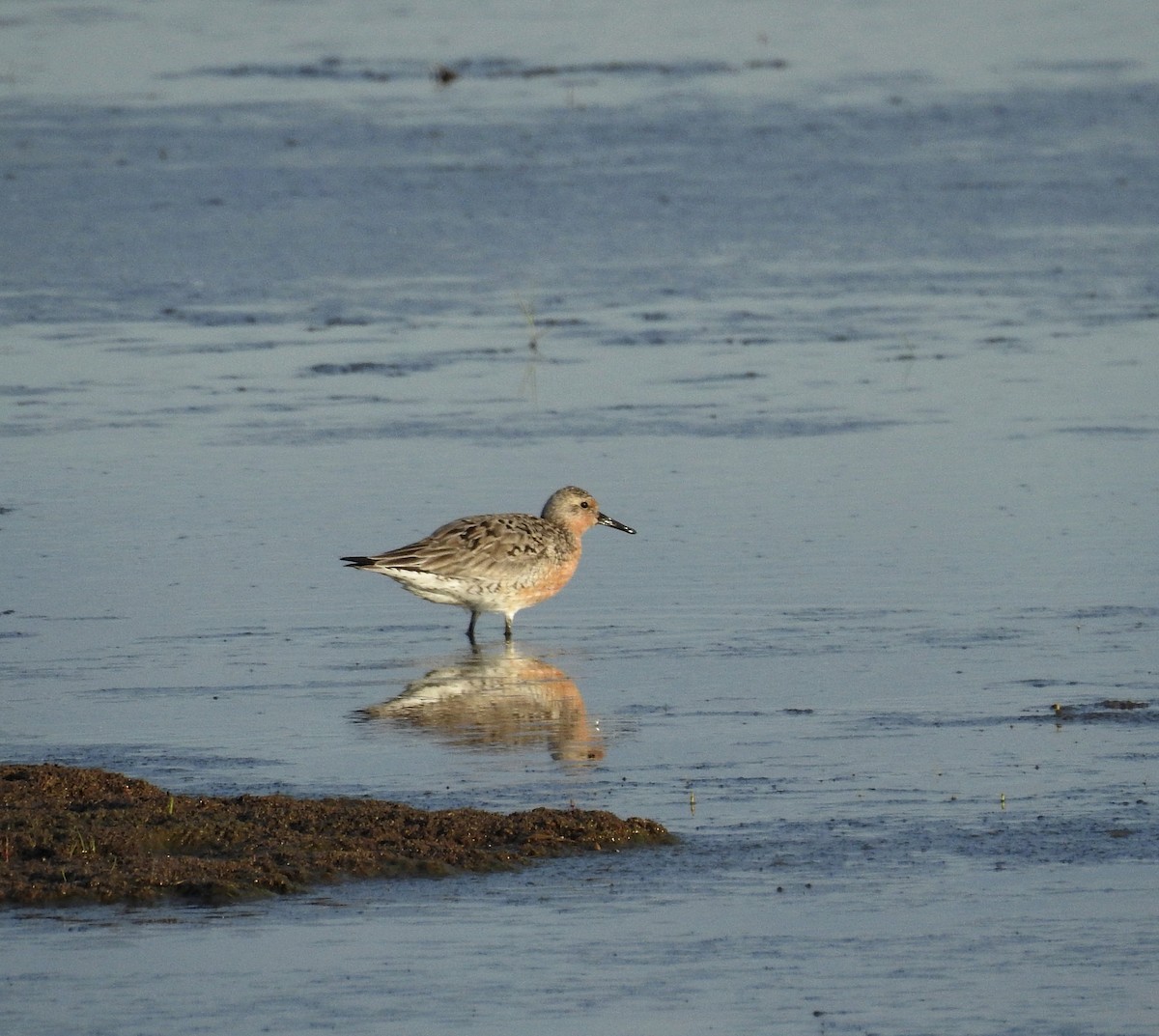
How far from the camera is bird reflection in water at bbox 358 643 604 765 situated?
9.27 metres

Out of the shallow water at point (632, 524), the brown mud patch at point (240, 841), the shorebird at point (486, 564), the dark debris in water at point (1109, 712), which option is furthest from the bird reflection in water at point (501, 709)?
the dark debris in water at point (1109, 712)

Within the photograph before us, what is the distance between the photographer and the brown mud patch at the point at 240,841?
24.2 ft

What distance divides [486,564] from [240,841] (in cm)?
405

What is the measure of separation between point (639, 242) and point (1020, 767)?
12859mm

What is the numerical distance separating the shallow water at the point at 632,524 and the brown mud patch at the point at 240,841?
0.45ft

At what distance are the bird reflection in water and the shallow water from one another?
0.04 m

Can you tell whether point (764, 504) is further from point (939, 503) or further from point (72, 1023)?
point (72, 1023)

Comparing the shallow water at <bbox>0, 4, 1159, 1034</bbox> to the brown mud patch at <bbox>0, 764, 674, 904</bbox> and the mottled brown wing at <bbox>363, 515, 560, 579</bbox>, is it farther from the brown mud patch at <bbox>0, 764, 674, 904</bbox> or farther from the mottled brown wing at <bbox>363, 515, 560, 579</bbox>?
the mottled brown wing at <bbox>363, 515, 560, 579</bbox>

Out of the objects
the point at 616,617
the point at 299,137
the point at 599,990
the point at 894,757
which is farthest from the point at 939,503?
the point at 299,137

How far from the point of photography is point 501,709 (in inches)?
392

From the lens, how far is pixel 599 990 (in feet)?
21.6

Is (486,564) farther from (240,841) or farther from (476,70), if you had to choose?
(476,70)

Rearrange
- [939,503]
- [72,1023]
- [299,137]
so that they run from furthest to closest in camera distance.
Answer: [299,137] → [939,503] → [72,1023]

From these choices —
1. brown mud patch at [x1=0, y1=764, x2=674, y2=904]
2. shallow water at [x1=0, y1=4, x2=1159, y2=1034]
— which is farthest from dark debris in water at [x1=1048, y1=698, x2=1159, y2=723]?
brown mud patch at [x1=0, y1=764, x2=674, y2=904]
